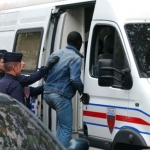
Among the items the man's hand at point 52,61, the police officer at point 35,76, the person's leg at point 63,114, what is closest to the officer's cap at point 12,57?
the police officer at point 35,76

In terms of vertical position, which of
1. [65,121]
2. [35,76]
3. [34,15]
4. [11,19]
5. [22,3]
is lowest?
[65,121]

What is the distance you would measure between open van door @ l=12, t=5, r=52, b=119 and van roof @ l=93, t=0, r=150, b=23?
172 cm

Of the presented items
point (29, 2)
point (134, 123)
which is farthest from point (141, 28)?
point (29, 2)

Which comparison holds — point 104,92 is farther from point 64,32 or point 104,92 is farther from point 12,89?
point 64,32

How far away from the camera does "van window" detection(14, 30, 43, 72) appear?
25.5 ft

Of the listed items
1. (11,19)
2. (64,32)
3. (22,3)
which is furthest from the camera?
(11,19)

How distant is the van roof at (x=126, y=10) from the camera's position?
5.75m

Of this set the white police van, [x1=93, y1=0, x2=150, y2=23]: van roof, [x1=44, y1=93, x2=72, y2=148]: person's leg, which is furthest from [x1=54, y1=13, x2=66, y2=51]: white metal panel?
[x1=93, y1=0, x2=150, y2=23]: van roof

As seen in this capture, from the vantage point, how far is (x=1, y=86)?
582 centimetres

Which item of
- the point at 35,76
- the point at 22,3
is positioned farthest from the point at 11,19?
the point at 35,76

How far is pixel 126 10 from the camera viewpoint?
19.0 ft

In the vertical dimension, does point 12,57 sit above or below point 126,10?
below

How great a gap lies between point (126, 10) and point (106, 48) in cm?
67

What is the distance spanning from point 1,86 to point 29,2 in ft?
9.21
